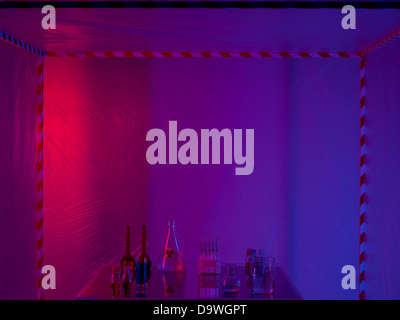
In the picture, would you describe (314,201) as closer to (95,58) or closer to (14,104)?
(95,58)

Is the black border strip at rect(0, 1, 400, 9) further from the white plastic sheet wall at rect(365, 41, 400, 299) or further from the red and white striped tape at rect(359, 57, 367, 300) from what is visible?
the red and white striped tape at rect(359, 57, 367, 300)

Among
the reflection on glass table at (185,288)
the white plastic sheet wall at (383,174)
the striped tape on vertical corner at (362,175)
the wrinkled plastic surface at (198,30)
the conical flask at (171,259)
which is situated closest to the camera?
the reflection on glass table at (185,288)

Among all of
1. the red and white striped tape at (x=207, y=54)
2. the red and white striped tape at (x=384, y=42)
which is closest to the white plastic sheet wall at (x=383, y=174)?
the red and white striped tape at (x=384, y=42)

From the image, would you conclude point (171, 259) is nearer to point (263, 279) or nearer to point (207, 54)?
point (263, 279)

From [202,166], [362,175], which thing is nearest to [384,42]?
[362,175]

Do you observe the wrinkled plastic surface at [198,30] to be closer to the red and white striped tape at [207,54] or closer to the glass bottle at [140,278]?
the red and white striped tape at [207,54]

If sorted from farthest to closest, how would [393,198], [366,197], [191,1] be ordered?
[366,197], [393,198], [191,1]

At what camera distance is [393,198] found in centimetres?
335

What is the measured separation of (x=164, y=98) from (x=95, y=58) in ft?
Answer: 2.25

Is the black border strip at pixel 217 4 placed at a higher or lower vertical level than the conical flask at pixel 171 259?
higher

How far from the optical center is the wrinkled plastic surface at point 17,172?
3.38m

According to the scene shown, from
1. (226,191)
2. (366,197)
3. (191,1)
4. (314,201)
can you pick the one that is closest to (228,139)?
(226,191)

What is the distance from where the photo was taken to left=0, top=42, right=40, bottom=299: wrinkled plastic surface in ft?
11.1

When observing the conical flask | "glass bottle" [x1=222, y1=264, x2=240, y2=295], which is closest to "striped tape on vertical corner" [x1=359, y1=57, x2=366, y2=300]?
the conical flask
